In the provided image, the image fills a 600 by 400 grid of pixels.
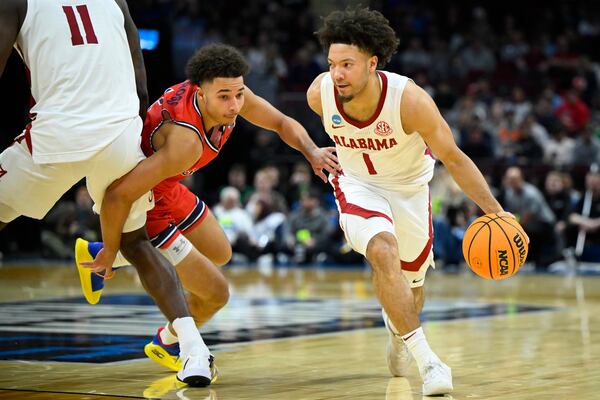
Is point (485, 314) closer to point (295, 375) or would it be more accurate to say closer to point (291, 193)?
point (295, 375)

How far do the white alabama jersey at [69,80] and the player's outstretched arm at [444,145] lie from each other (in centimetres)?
145

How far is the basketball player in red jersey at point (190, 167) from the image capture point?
5230 millimetres

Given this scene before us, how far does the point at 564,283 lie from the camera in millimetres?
12367

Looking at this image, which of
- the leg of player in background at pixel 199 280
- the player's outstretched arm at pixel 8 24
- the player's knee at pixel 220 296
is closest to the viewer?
the player's outstretched arm at pixel 8 24

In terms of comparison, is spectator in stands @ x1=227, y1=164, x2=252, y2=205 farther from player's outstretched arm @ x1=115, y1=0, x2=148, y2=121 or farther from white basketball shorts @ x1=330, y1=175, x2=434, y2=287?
player's outstretched arm @ x1=115, y1=0, x2=148, y2=121

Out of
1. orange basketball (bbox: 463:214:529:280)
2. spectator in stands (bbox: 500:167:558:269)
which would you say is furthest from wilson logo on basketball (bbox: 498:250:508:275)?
spectator in stands (bbox: 500:167:558:269)

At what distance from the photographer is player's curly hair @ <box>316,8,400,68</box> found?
5.52m

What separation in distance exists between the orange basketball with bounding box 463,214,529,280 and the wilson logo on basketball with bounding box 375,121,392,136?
66cm

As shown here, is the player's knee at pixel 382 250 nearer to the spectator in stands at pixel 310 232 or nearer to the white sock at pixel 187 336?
the white sock at pixel 187 336

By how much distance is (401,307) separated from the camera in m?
5.21

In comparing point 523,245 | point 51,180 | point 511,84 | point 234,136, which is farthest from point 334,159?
point 511,84

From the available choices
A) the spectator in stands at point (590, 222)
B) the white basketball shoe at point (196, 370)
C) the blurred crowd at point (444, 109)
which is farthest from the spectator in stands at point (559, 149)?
the white basketball shoe at point (196, 370)

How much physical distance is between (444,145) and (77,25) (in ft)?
6.12

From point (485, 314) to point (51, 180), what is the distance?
192 inches
